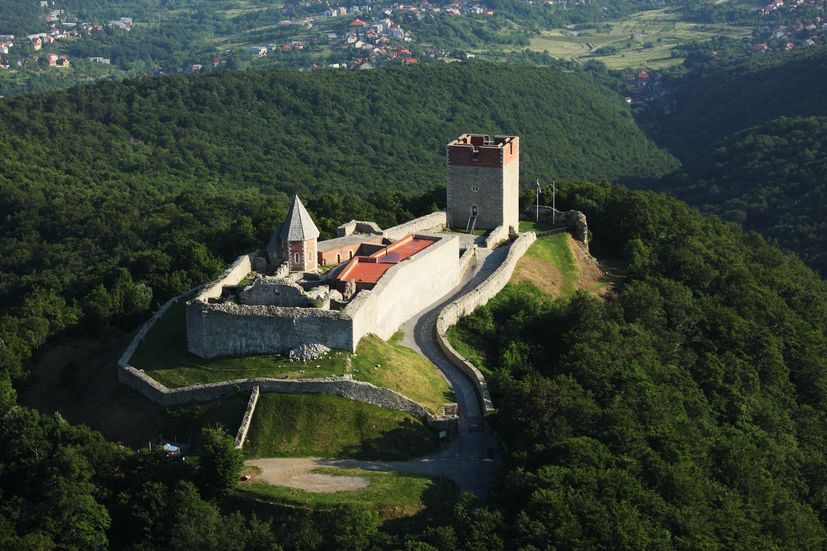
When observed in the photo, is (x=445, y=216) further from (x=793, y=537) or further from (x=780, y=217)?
(x=780, y=217)

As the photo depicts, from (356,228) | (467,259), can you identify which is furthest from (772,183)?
(356,228)

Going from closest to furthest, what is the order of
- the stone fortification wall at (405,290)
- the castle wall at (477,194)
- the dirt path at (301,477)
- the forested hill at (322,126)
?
the dirt path at (301,477)
the stone fortification wall at (405,290)
the castle wall at (477,194)
the forested hill at (322,126)

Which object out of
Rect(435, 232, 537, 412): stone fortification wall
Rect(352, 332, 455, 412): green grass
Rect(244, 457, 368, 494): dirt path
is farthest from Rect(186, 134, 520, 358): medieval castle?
Rect(244, 457, 368, 494): dirt path

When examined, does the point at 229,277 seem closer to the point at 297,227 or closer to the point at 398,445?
the point at 297,227

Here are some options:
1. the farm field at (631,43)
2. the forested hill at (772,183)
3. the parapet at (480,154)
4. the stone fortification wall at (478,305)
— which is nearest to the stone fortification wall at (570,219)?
the stone fortification wall at (478,305)

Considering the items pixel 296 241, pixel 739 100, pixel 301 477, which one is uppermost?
pixel 296 241

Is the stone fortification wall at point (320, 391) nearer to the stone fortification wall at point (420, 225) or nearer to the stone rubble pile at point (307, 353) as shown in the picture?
the stone rubble pile at point (307, 353)
